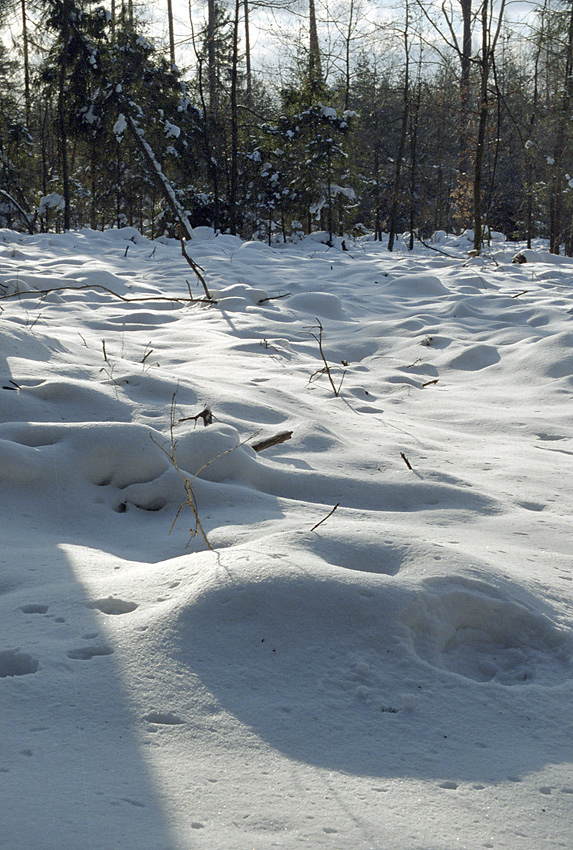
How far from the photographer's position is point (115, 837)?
805 mm

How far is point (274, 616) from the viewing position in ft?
4.17

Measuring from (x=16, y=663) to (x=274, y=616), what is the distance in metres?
0.48

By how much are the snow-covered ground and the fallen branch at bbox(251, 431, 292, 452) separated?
0.03 metres

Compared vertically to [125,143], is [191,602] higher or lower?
lower

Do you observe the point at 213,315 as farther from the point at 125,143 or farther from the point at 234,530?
the point at 125,143

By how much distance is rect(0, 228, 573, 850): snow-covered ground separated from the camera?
2.92 feet

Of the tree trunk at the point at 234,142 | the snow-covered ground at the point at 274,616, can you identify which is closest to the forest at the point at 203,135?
the tree trunk at the point at 234,142

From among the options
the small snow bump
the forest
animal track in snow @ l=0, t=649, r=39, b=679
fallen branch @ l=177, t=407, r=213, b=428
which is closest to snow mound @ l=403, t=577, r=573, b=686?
the small snow bump

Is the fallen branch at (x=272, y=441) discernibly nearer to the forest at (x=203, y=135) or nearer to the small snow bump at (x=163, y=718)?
the small snow bump at (x=163, y=718)

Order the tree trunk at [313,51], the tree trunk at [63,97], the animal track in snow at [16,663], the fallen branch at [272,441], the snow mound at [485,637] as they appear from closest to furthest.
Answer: the animal track in snow at [16,663]
the snow mound at [485,637]
the fallen branch at [272,441]
the tree trunk at [63,97]
the tree trunk at [313,51]

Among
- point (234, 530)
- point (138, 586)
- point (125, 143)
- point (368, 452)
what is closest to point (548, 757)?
point (138, 586)

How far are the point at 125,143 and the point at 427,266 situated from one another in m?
7.62

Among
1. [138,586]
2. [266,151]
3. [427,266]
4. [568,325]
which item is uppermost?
[266,151]

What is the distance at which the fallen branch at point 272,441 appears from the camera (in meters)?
2.47
